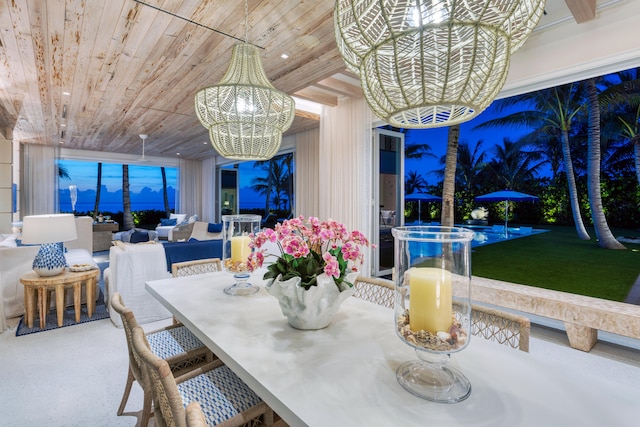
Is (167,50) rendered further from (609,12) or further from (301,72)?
(609,12)

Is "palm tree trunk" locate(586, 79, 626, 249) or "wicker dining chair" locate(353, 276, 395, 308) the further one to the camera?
"palm tree trunk" locate(586, 79, 626, 249)

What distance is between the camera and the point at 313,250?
1.22 m

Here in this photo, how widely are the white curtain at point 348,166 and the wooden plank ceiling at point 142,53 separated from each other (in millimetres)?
281

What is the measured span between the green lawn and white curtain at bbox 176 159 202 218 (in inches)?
326

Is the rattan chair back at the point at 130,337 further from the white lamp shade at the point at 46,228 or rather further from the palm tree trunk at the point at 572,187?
the palm tree trunk at the point at 572,187

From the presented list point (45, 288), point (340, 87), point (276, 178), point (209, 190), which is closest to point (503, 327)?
point (340, 87)

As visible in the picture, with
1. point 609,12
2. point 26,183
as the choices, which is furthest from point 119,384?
point 26,183

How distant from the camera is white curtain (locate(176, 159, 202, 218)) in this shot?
957 centimetres

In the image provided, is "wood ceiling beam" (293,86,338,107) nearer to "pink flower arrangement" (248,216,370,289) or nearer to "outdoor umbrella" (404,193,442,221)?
"outdoor umbrella" (404,193,442,221)

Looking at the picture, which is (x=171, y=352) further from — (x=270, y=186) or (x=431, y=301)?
(x=270, y=186)

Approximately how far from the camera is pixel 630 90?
2717mm

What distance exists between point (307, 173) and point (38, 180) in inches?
249

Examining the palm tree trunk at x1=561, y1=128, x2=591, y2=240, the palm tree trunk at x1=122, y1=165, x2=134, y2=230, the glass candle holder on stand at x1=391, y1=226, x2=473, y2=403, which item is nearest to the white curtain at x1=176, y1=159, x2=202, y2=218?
the palm tree trunk at x1=122, y1=165, x2=134, y2=230

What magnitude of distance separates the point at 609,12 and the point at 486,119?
1.53m
